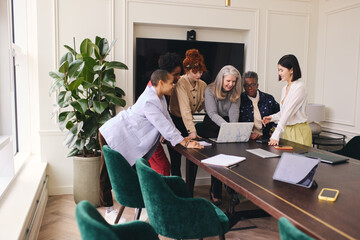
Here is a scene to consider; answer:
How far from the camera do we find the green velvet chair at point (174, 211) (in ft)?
6.00

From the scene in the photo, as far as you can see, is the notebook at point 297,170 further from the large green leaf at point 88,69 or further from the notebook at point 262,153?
the large green leaf at point 88,69

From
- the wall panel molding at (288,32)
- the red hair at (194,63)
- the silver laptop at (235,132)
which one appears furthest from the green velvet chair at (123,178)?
the wall panel molding at (288,32)

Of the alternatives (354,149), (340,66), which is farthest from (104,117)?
(340,66)

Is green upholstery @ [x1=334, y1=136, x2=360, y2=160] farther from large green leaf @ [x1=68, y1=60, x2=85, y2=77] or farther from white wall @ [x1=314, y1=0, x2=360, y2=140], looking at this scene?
large green leaf @ [x1=68, y1=60, x2=85, y2=77]

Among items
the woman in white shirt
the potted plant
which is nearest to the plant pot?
the potted plant

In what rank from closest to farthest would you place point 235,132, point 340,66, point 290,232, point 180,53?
point 290,232 < point 235,132 < point 180,53 < point 340,66

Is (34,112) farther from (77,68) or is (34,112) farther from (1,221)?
(1,221)

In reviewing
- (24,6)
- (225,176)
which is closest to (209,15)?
(24,6)

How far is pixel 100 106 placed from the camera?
142 inches

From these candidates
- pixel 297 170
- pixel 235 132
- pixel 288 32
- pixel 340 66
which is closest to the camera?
pixel 297 170

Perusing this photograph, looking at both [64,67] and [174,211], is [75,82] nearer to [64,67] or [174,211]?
[64,67]

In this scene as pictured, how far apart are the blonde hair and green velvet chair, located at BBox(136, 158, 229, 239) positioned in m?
1.72

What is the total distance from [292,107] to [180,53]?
6.18ft

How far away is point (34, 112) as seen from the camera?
14.0 ft
